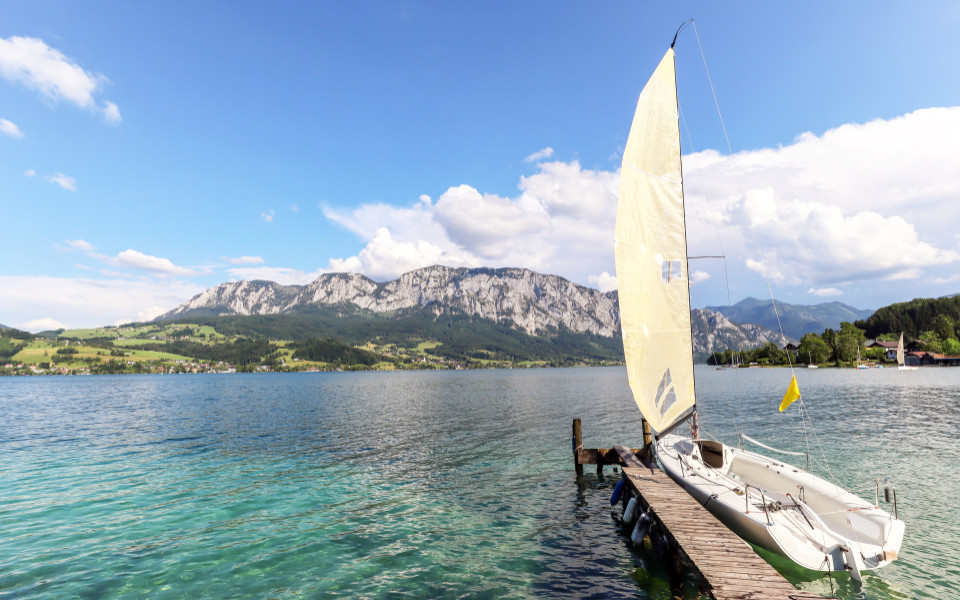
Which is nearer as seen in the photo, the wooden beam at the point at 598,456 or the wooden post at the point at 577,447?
the wooden beam at the point at 598,456

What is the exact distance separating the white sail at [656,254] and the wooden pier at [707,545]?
4.10m

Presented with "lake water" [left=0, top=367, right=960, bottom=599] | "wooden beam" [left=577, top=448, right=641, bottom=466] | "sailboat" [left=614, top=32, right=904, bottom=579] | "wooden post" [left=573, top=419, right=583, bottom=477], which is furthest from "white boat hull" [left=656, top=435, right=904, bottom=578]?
"wooden post" [left=573, top=419, right=583, bottom=477]

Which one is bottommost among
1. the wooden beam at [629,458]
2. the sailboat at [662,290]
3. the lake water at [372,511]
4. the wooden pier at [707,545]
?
the lake water at [372,511]

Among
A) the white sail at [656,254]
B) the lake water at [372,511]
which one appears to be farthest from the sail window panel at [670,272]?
the lake water at [372,511]

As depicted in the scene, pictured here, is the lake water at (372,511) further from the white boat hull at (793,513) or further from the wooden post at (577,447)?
the white boat hull at (793,513)

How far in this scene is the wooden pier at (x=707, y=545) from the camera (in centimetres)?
1007

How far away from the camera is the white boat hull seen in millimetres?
12344

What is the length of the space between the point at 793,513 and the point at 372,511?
16.6 meters

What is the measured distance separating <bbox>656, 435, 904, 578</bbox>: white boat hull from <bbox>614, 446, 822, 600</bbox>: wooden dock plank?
833 millimetres

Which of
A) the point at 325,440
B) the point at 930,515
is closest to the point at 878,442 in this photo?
the point at 930,515

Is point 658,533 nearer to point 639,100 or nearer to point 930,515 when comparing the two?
point 930,515

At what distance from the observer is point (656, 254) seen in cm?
1992

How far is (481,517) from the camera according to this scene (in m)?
19.6

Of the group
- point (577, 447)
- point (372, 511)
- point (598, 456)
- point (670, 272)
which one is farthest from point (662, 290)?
point (372, 511)
